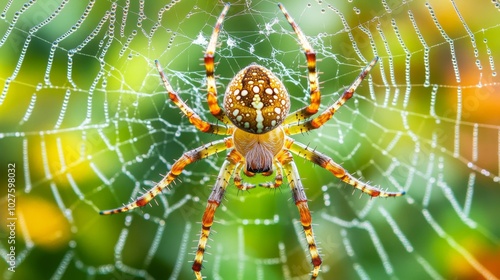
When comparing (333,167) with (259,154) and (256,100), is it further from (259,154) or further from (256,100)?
(256,100)

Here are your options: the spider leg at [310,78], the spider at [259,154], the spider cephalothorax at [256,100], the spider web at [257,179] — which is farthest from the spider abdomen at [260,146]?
the spider web at [257,179]

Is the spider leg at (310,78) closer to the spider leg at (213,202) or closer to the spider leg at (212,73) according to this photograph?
the spider leg at (212,73)

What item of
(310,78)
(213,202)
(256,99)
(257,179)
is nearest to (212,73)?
(256,99)

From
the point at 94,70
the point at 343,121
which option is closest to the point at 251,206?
the point at 343,121

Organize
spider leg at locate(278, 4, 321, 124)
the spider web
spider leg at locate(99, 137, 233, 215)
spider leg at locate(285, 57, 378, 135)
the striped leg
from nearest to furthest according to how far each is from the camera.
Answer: spider leg at locate(278, 4, 321, 124) → spider leg at locate(285, 57, 378, 135) → spider leg at locate(99, 137, 233, 215) → the striped leg → the spider web

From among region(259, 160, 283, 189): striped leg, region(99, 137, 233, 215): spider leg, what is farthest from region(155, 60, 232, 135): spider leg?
region(259, 160, 283, 189): striped leg

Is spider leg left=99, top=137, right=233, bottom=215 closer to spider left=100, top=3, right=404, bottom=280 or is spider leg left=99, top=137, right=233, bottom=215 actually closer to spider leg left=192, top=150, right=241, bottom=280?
spider left=100, top=3, right=404, bottom=280
